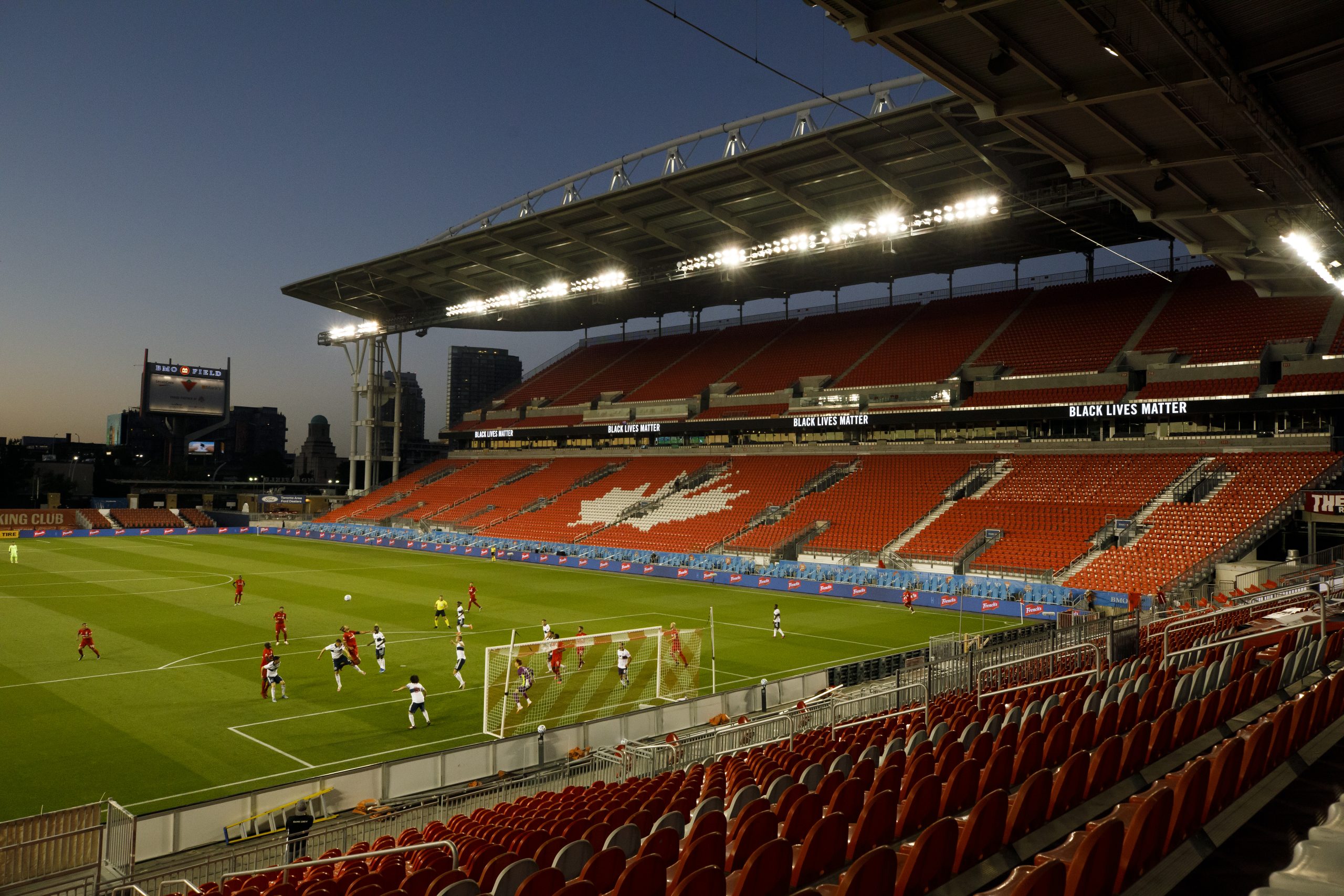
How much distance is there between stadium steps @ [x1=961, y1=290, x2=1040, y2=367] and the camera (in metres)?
51.9

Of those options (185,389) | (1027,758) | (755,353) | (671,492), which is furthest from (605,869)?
(185,389)

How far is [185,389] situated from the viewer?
82438 mm

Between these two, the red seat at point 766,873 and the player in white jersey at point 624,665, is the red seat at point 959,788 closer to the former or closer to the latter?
the red seat at point 766,873

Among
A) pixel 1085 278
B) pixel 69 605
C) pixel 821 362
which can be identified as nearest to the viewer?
pixel 69 605

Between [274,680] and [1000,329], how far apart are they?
46.9 meters

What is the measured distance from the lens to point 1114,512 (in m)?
38.3

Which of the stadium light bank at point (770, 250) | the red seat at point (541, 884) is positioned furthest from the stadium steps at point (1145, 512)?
the red seat at point (541, 884)

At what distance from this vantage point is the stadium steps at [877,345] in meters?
57.3

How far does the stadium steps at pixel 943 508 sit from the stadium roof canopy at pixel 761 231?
42.7 feet

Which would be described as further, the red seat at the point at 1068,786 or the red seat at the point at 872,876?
the red seat at the point at 1068,786

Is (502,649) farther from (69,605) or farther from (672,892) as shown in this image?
(69,605)

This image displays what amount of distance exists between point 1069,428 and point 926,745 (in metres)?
41.3

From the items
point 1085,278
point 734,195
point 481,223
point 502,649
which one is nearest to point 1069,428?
point 1085,278

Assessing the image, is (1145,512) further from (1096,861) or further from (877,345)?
(1096,861)
